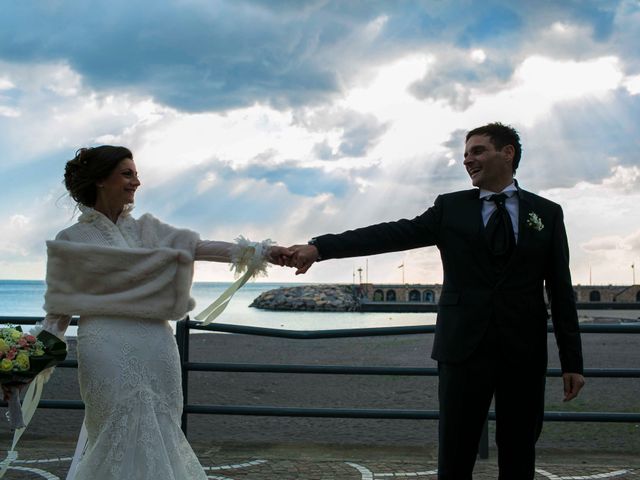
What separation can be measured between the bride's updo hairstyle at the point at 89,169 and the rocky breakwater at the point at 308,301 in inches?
3509

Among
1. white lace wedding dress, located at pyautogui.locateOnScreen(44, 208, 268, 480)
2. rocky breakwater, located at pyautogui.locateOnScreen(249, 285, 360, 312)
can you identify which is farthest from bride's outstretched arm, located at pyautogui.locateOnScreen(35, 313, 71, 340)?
rocky breakwater, located at pyautogui.locateOnScreen(249, 285, 360, 312)

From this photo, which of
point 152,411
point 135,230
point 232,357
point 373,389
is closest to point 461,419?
point 152,411

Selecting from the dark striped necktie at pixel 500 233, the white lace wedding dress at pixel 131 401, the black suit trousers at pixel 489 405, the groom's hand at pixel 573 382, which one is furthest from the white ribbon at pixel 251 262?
the groom's hand at pixel 573 382

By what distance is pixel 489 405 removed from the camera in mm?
3562

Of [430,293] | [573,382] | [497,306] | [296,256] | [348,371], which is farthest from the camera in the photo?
[430,293]

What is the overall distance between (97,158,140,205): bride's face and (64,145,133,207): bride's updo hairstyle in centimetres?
2

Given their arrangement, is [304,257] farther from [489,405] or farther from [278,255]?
[489,405]

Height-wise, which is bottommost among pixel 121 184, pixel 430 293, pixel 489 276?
pixel 430 293

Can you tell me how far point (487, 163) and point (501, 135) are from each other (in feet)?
0.52

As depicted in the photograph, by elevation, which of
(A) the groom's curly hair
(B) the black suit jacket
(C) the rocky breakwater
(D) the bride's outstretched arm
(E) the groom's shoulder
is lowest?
(C) the rocky breakwater

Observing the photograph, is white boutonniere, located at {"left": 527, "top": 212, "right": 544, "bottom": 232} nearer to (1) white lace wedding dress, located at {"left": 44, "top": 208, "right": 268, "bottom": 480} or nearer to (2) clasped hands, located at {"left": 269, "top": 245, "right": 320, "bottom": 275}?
(2) clasped hands, located at {"left": 269, "top": 245, "right": 320, "bottom": 275}

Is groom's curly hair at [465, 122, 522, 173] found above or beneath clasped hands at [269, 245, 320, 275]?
above

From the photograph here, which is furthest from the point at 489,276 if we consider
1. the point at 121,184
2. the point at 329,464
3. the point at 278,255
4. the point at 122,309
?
the point at 329,464

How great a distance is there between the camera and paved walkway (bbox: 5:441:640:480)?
5.42 meters
